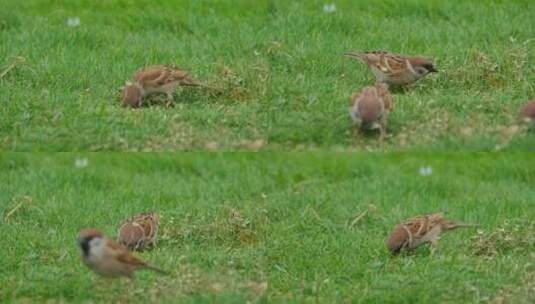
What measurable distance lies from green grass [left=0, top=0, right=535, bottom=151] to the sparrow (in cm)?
Answer: 14

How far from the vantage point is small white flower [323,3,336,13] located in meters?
13.9

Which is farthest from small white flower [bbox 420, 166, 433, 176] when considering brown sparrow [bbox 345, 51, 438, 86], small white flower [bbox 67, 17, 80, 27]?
small white flower [bbox 67, 17, 80, 27]

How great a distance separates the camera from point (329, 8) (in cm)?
1400

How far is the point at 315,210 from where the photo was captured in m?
12.7

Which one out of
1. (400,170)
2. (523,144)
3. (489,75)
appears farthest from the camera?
(400,170)

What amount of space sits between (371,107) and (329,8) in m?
2.94

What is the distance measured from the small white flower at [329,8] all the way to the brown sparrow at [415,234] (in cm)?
274

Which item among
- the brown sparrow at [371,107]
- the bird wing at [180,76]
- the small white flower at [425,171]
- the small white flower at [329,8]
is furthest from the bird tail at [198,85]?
the small white flower at [425,171]

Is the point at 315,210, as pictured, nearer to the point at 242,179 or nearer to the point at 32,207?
the point at 242,179

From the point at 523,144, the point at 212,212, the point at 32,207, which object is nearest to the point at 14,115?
the point at 32,207

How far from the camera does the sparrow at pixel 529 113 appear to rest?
11.4m

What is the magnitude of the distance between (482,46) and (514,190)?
1.18 m

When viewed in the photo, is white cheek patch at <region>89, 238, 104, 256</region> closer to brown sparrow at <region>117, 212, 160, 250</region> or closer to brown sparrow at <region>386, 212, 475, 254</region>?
brown sparrow at <region>117, 212, 160, 250</region>

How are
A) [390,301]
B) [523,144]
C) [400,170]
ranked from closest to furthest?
[390,301], [523,144], [400,170]
